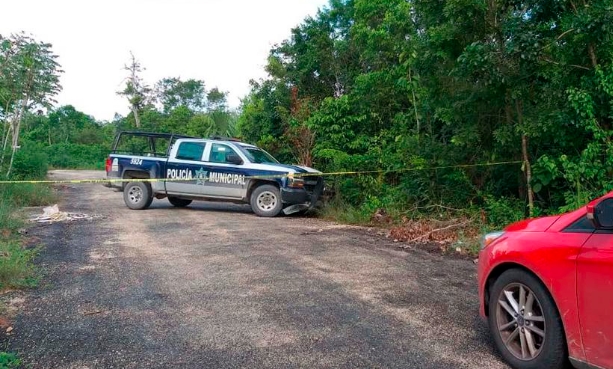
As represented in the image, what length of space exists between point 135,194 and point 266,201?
3750 millimetres

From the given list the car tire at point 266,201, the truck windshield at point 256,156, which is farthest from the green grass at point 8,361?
the truck windshield at point 256,156

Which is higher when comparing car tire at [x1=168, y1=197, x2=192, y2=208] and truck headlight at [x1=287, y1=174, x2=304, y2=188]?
truck headlight at [x1=287, y1=174, x2=304, y2=188]

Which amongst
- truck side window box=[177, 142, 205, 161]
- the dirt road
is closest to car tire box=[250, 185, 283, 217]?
truck side window box=[177, 142, 205, 161]

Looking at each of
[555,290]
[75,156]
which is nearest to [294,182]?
[555,290]

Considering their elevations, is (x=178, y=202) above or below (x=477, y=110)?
below

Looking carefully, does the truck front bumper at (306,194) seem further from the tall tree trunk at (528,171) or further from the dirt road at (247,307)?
the tall tree trunk at (528,171)

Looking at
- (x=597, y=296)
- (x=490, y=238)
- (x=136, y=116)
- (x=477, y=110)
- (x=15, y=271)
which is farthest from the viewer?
(x=136, y=116)

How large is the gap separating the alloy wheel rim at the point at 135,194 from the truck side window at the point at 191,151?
153 cm

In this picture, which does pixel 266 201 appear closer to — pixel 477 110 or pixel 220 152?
pixel 220 152

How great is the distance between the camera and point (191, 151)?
12.5 meters

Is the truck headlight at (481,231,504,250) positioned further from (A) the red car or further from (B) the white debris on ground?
(B) the white debris on ground

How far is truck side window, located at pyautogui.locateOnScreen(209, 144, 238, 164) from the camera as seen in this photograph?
12.3 metres

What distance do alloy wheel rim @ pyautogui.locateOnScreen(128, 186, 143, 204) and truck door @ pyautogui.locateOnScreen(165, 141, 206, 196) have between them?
2.88 feet

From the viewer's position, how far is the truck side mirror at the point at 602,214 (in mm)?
2803
